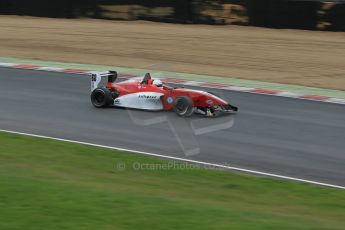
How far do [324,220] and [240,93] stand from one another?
943cm

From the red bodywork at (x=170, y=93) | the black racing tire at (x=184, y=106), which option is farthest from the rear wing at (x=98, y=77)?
the black racing tire at (x=184, y=106)

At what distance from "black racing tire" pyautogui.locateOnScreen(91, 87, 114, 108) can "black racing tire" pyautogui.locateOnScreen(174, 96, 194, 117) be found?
1.51 m

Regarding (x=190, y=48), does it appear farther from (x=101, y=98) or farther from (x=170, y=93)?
(x=170, y=93)

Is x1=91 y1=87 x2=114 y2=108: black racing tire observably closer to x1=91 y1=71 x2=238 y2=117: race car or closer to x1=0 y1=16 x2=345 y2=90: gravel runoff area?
x1=91 y1=71 x2=238 y2=117: race car

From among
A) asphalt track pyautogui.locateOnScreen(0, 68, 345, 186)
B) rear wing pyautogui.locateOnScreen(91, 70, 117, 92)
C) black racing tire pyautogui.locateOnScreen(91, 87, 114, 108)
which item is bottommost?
asphalt track pyautogui.locateOnScreen(0, 68, 345, 186)

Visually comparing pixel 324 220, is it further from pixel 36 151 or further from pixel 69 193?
pixel 36 151

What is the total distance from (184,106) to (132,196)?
623cm

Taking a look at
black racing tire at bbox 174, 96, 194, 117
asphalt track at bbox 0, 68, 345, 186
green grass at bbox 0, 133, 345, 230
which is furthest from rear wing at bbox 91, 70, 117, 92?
green grass at bbox 0, 133, 345, 230

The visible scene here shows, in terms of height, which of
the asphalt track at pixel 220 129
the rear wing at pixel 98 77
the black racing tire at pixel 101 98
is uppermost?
the rear wing at pixel 98 77

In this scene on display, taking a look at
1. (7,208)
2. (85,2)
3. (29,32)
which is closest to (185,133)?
(7,208)

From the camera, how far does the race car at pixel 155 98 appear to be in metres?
13.6

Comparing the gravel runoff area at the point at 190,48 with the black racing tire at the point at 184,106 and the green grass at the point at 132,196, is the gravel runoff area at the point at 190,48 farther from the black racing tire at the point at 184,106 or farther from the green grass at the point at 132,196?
the green grass at the point at 132,196

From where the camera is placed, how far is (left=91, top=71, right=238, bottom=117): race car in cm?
1359

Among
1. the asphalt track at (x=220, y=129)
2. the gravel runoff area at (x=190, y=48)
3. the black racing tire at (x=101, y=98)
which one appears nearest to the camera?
the asphalt track at (x=220, y=129)
